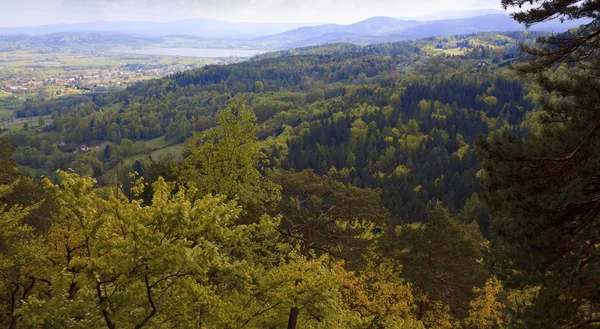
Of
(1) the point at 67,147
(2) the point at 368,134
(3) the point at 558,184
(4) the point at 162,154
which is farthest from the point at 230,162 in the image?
(1) the point at 67,147

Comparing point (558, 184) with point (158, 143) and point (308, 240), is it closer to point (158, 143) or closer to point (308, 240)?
point (308, 240)

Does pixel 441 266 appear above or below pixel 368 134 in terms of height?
above

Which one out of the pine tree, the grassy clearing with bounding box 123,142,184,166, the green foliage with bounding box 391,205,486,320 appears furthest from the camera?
the grassy clearing with bounding box 123,142,184,166

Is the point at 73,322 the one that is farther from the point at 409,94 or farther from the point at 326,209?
the point at 409,94

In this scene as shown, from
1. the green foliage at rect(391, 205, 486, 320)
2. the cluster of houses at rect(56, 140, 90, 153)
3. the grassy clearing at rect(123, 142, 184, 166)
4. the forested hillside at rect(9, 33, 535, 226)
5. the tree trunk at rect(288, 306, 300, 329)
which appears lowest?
the grassy clearing at rect(123, 142, 184, 166)

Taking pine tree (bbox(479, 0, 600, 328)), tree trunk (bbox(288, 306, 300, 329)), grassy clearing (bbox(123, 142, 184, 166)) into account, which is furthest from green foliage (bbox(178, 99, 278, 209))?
grassy clearing (bbox(123, 142, 184, 166))

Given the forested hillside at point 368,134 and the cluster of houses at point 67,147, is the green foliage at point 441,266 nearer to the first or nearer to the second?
the forested hillside at point 368,134

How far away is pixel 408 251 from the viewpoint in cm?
2669

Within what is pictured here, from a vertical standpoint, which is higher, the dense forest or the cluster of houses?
the dense forest

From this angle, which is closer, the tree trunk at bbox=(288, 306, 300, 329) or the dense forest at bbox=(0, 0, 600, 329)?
the dense forest at bbox=(0, 0, 600, 329)

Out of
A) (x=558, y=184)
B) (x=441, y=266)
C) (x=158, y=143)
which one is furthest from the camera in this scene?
(x=158, y=143)

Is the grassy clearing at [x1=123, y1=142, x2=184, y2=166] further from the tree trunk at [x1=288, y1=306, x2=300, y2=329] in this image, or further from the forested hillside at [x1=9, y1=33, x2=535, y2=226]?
the tree trunk at [x1=288, y1=306, x2=300, y2=329]

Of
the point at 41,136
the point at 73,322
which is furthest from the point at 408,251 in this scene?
the point at 41,136

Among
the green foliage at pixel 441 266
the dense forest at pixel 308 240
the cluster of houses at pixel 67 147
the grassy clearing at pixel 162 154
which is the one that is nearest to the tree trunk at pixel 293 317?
the dense forest at pixel 308 240
